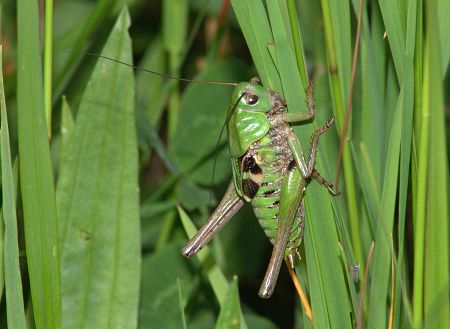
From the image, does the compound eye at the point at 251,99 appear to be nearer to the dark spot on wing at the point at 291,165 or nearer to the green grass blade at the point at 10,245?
the dark spot on wing at the point at 291,165

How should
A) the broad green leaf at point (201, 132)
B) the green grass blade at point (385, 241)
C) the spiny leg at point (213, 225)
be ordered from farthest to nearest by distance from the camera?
the broad green leaf at point (201, 132)
the spiny leg at point (213, 225)
the green grass blade at point (385, 241)

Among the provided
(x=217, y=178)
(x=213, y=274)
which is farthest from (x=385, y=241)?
(x=217, y=178)

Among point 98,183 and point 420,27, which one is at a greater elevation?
point 420,27

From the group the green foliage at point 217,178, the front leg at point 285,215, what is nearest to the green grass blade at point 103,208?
the green foliage at point 217,178

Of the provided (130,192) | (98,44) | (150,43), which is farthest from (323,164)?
(150,43)

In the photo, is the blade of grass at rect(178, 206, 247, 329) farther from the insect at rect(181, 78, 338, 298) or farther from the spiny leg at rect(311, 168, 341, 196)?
the spiny leg at rect(311, 168, 341, 196)

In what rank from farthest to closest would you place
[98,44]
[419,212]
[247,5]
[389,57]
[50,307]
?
[98,44] → [389,57] → [50,307] → [247,5] → [419,212]

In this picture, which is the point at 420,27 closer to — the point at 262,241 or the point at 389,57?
the point at 389,57
